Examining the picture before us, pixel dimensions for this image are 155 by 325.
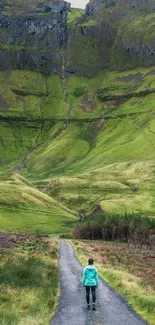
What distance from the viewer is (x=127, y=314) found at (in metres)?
28.5

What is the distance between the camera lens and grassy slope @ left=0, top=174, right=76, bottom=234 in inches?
6353

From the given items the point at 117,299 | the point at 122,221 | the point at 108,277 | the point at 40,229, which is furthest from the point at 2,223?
the point at 117,299

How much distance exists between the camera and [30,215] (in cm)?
17700

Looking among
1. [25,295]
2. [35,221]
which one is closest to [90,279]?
[25,295]

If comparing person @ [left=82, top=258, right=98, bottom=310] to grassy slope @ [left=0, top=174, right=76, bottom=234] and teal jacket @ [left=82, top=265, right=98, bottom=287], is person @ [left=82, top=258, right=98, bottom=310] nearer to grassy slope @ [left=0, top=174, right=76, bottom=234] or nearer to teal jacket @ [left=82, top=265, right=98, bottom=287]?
teal jacket @ [left=82, top=265, right=98, bottom=287]

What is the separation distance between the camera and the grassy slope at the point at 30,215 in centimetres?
16138

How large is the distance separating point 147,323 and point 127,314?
265 centimetres

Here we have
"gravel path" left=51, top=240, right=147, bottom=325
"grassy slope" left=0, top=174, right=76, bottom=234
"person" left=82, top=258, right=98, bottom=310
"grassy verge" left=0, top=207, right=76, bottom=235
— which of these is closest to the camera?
"gravel path" left=51, top=240, right=147, bottom=325

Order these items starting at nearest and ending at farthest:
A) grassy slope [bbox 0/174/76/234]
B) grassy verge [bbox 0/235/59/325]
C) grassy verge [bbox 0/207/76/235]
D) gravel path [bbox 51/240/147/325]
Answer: grassy verge [bbox 0/235/59/325] → gravel path [bbox 51/240/147/325] → grassy verge [bbox 0/207/76/235] → grassy slope [bbox 0/174/76/234]

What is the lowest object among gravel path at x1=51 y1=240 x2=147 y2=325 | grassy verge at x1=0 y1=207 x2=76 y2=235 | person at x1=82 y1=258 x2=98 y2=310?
gravel path at x1=51 y1=240 x2=147 y2=325

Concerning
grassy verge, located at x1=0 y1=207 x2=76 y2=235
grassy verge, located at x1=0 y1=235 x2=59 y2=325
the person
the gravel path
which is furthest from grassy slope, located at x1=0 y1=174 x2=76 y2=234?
the person

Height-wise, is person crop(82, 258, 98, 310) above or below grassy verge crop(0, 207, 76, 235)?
below

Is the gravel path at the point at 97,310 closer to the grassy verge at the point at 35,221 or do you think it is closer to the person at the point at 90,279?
the person at the point at 90,279

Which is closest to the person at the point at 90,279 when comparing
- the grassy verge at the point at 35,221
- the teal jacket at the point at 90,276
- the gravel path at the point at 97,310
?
the teal jacket at the point at 90,276
